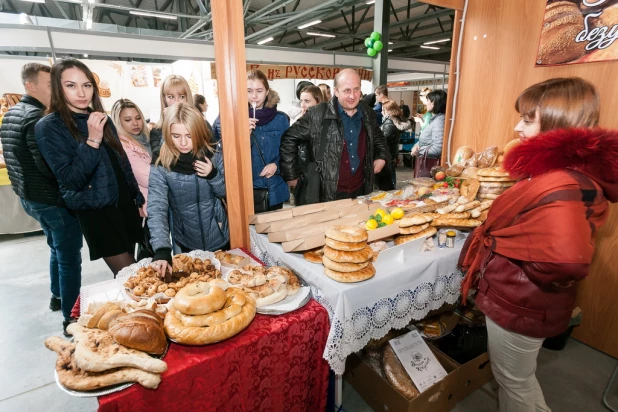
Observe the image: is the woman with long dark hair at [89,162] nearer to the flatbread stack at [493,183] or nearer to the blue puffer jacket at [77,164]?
the blue puffer jacket at [77,164]

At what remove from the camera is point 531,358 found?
1415 millimetres

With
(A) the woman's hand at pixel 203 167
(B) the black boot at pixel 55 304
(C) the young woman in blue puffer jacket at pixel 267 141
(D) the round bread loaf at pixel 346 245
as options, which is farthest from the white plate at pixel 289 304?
(B) the black boot at pixel 55 304

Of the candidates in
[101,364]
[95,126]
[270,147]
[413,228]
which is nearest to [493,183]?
[413,228]

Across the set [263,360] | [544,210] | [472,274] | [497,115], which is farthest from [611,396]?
[263,360]

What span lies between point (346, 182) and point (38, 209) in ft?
8.03

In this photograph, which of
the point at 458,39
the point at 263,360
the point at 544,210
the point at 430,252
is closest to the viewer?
the point at 544,210

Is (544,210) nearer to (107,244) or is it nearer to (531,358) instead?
(531,358)

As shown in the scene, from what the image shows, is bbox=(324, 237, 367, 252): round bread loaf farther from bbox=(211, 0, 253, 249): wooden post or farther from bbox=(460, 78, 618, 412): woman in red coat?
bbox=(211, 0, 253, 249): wooden post

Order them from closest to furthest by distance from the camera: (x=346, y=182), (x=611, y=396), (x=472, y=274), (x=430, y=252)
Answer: (x=472, y=274), (x=430, y=252), (x=611, y=396), (x=346, y=182)

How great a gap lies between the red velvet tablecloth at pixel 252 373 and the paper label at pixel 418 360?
514 mm

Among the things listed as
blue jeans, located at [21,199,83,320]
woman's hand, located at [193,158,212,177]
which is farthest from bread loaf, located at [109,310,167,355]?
blue jeans, located at [21,199,83,320]

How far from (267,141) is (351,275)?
65.8 inches

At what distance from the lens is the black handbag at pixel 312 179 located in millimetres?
2602

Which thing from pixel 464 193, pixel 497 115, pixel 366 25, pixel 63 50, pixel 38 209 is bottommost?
pixel 38 209
